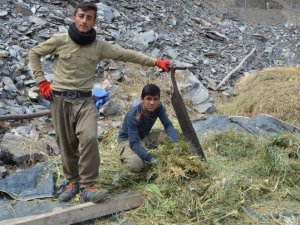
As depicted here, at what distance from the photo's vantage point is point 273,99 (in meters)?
6.50

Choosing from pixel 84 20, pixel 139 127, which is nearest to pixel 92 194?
pixel 139 127

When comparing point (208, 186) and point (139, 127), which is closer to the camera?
point (208, 186)

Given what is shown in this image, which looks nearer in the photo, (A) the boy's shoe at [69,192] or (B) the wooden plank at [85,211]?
(B) the wooden plank at [85,211]

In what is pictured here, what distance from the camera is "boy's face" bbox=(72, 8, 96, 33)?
3025 mm

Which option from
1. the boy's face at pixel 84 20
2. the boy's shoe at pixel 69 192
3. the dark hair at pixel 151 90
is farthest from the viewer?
the dark hair at pixel 151 90

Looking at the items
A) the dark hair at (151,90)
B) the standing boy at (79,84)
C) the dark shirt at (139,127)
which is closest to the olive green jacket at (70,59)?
the standing boy at (79,84)

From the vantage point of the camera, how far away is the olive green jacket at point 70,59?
313 cm

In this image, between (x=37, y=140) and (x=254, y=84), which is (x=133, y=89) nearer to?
(x=254, y=84)

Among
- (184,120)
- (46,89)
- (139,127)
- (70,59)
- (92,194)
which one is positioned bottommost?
(92,194)

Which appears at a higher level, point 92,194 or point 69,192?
point 92,194

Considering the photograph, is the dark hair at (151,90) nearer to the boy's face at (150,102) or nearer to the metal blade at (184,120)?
the boy's face at (150,102)

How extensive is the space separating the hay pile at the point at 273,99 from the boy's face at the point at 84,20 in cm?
395

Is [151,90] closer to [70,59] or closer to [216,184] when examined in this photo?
[70,59]

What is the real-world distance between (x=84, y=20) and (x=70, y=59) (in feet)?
0.96
